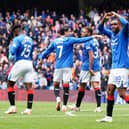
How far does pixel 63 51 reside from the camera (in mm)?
18500

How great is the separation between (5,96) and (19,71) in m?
11.5

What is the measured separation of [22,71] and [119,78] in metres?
3.63

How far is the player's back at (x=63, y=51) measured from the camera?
18.4 metres

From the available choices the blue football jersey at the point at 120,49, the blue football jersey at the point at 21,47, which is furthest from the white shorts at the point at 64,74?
the blue football jersey at the point at 120,49

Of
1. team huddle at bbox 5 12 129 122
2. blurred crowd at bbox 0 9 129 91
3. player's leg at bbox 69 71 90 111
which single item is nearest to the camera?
team huddle at bbox 5 12 129 122

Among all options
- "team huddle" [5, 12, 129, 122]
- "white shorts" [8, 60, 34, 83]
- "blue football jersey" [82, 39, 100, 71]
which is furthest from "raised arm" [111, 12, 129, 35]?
"blue football jersey" [82, 39, 100, 71]

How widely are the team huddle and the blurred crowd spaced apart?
29.8 ft

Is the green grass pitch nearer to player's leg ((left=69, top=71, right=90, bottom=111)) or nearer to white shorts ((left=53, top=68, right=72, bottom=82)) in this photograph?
white shorts ((left=53, top=68, right=72, bottom=82))

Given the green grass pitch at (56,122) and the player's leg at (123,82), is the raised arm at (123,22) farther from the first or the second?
the green grass pitch at (56,122)

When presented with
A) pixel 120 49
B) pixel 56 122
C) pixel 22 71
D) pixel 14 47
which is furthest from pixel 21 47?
pixel 120 49

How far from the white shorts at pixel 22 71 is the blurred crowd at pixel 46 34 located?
441 inches

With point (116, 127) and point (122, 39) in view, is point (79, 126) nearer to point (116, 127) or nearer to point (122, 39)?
point (116, 127)

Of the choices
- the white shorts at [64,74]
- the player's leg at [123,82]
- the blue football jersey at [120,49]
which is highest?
the blue football jersey at [120,49]

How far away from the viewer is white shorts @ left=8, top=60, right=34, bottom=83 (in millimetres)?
17000
